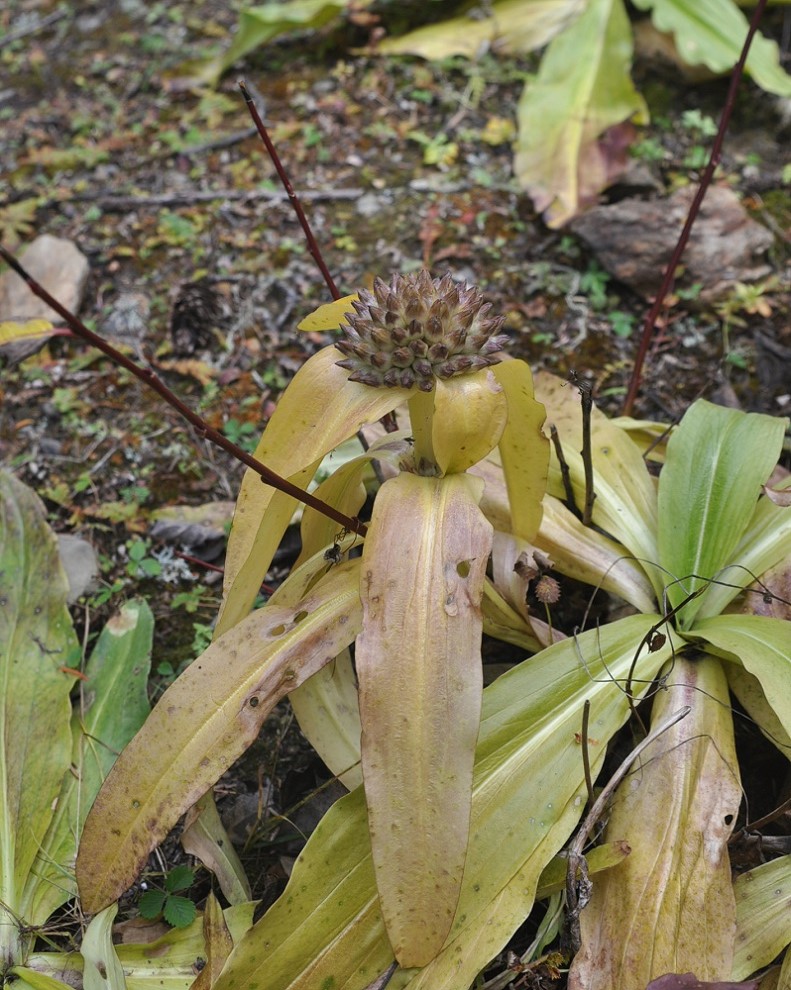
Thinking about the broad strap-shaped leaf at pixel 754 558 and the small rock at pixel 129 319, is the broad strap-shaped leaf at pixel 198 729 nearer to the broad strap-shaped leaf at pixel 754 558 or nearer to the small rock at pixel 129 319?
the broad strap-shaped leaf at pixel 754 558

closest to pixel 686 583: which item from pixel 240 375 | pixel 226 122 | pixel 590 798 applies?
pixel 590 798

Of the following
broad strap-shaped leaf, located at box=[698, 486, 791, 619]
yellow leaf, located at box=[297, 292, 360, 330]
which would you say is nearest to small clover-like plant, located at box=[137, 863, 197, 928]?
yellow leaf, located at box=[297, 292, 360, 330]

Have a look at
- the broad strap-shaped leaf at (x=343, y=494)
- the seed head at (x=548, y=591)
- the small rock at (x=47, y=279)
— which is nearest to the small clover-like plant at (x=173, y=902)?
the broad strap-shaped leaf at (x=343, y=494)

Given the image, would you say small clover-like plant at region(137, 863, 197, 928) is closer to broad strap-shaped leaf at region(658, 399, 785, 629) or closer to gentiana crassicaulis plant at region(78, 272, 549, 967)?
gentiana crassicaulis plant at region(78, 272, 549, 967)

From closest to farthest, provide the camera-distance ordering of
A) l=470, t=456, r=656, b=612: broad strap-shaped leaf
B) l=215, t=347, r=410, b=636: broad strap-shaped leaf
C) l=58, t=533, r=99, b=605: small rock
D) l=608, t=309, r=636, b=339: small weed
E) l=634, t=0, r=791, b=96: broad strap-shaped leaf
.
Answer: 1. l=215, t=347, r=410, b=636: broad strap-shaped leaf
2. l=470, t=456, r=656, b=612: broad strap-shaped leaf
3. l=58, t=533, r=99, b=605: small rock
4. l=608, t=309, r=636, b=339: small weed
5. l=634, t=0, r=791, b=96: broad strap-shaped leaf

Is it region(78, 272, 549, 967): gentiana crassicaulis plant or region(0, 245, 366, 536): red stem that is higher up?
region(0, 245, 366, 536): red stem

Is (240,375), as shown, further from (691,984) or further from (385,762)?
(691,984)
